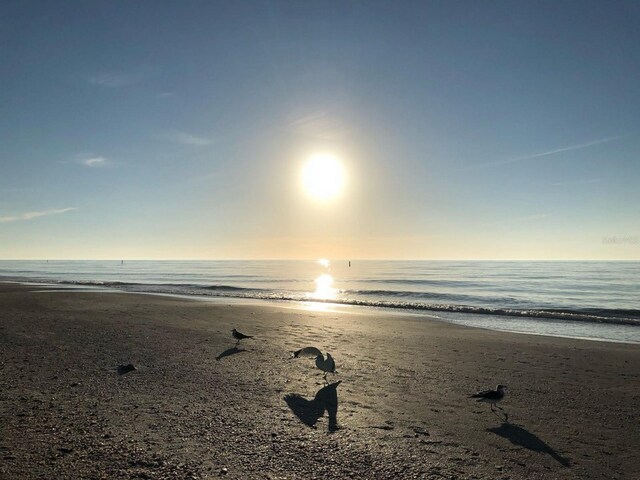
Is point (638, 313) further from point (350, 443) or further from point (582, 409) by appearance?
point (350, 443)

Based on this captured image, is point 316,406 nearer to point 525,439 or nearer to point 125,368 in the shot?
point 525,439

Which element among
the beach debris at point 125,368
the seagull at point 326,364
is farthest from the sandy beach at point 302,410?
the seagull at point 326,364

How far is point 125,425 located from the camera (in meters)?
6.23

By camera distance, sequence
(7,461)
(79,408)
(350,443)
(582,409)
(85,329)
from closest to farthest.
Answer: (7,461) < (350,443) < (79,408) < (582,409) < (85,329)

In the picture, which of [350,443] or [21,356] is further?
[21,356]

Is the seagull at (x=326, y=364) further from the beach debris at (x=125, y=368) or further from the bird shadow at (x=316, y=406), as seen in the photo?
the beach debris at (x=125, y=368)

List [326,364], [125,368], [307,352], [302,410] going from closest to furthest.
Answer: [302,410] → [326,364] → [125,368] → [307,352]

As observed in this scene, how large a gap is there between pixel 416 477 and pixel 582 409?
16.0 feet

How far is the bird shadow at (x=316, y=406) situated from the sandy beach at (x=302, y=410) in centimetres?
4

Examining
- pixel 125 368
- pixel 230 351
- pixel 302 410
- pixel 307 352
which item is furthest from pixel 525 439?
pixel 125 368

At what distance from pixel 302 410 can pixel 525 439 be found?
3625 mm

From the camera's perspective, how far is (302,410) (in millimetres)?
7219

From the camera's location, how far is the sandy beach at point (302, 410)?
5289 millimetres

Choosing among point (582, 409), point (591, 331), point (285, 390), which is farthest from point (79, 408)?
point (591, 331)
